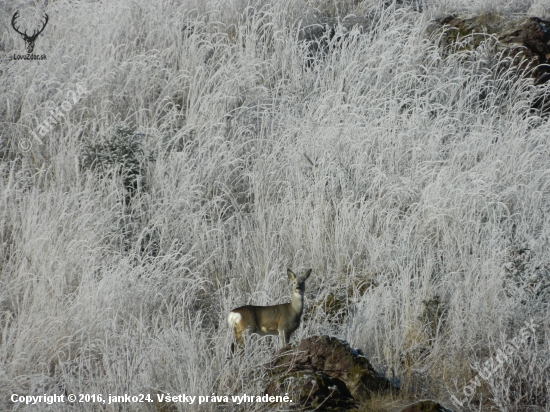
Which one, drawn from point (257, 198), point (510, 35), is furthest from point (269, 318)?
point (510, 35)

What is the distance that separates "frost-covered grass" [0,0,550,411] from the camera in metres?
4.67

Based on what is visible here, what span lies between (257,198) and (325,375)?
102 inches

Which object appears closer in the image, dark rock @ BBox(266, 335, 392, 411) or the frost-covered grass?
dark rock @ BBox(266, 335, 392, 411)

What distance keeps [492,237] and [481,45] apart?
391 cm

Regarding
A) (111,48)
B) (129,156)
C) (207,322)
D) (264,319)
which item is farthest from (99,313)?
(111,48)

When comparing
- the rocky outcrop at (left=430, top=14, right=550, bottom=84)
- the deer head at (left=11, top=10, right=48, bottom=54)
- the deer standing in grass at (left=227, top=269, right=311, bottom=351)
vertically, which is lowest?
the deer standing in grass at (left=227, top=269, right=311, bottom=351)

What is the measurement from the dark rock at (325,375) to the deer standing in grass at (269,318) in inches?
6.4

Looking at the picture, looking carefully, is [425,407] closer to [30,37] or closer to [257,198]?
[257,198]

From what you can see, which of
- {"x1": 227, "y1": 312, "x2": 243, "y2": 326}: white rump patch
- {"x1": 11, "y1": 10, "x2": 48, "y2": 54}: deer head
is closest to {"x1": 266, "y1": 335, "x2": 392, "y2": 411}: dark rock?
{"x1": 227, "y1": 312, "x2": 243, "y2": 326}: white rump patch

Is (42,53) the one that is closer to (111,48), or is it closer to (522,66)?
(111,48)

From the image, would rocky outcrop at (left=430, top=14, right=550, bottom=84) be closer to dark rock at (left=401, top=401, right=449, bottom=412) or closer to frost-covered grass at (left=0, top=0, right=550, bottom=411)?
frost-covered grass at (left=0, top=0, right=550, bottom=411)

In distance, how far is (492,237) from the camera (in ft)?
18.4

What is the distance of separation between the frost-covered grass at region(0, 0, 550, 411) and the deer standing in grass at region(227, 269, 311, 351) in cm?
20

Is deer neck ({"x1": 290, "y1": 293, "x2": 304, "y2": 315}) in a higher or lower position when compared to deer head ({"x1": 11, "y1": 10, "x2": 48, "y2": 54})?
lower
